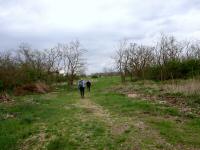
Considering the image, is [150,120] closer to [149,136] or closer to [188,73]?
[149,136]

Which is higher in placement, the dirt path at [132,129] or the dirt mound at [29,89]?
the dirt mound at [29,89]

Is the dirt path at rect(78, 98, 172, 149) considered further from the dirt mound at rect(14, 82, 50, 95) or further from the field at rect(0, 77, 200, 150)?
the dirt mound at rect(14, 82, 50, 95)

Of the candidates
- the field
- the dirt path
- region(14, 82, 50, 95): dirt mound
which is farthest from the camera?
region(14, 82, 50, 95): dirt mound

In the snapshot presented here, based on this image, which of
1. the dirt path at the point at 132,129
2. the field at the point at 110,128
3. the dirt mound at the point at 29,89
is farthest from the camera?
the dirt mound at the point at 29,89

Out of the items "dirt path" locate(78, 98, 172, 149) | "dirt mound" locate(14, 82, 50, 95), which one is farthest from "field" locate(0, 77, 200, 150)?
"dirt mound" locate(14, 82, 50, 95)

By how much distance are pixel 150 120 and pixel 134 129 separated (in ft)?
6.33

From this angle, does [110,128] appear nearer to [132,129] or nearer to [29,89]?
[132,129]

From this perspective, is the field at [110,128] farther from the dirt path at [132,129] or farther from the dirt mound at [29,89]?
the dirt mound at [29,89]

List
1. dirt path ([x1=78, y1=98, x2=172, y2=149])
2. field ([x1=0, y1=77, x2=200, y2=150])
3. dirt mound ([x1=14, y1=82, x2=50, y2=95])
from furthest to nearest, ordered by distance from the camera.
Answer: dirt mound ([x1=14, y1=82, x2=50, y2=95]), field ([x1=0, y1=77, x2=200, y2=150]), dirt path ([x1=78, y1=98, x2=172, y2=149])

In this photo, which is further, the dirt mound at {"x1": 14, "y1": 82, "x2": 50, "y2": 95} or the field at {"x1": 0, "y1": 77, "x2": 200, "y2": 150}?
the dirt mound at {"x1": 14, "y1": 82, "x2": 50, "y2": 95}

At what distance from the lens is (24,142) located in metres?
12.9

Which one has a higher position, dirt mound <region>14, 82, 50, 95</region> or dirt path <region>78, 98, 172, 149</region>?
dirt mound <region>14, 82, 50, 95</region>

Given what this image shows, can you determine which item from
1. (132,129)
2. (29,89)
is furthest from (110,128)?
(29,89)

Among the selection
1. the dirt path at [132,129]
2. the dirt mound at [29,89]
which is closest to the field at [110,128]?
the dirt path at [132,129]
